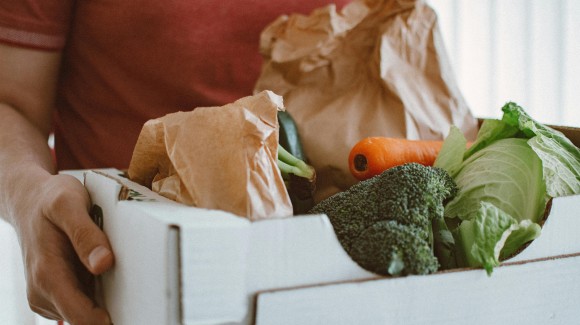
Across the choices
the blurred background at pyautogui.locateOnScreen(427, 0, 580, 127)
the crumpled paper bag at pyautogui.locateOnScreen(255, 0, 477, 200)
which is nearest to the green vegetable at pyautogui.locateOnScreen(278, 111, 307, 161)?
the crumpled paper bag at pyautogui.locateOnScreen(255, 0, 477, 200)

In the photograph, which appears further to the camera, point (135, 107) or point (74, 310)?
point (135, 107)

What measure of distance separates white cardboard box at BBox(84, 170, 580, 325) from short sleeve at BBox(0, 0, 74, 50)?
1.49 feet

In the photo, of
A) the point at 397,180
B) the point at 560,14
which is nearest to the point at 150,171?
→ the point at 397,180

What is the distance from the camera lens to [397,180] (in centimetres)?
56

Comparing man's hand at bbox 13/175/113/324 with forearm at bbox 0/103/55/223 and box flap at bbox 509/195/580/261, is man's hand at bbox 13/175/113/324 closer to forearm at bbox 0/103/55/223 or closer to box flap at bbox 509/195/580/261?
forearm at bbox 0/103/55/223

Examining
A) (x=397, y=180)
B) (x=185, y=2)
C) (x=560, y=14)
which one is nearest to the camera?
(x=397, y=180)

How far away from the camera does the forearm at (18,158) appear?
72cm

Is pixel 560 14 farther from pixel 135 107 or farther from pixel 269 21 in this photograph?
pixel 135 107

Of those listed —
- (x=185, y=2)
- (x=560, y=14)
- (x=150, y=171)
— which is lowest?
(x=560, y=14)

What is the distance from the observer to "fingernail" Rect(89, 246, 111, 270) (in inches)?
21.0

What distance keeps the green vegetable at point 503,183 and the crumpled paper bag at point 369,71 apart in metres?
0.20

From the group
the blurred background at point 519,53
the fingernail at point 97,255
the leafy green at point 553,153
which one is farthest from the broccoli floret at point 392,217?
the blurred background at point 519,53

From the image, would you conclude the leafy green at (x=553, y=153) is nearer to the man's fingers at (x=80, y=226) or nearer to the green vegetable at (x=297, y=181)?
the green vegetable at (x=297, y=181)

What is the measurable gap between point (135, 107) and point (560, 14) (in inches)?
63.3
